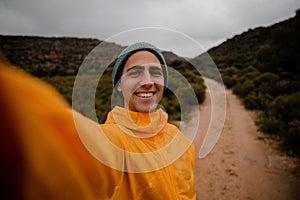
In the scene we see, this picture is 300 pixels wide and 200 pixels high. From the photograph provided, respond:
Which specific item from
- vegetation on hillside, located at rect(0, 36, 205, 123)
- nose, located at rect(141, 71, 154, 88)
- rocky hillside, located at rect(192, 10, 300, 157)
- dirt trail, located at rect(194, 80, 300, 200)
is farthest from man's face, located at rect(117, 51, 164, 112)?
vegetation on hillside, located at rect(0, 36, 205, 123)

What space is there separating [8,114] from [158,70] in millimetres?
1267

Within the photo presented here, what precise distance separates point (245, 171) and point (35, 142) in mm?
5609

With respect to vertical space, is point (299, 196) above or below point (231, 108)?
below

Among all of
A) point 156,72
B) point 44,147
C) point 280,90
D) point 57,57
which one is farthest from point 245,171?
point 57,57

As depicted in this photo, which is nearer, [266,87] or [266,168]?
[266,168]

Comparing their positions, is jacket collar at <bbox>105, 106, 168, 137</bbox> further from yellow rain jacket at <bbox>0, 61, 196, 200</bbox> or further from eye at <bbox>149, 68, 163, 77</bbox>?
yellow rain jacket at <bbox>0, 61, 196, 200</bbox>

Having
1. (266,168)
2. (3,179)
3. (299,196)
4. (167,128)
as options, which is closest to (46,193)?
(3,179)

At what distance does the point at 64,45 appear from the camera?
146ft

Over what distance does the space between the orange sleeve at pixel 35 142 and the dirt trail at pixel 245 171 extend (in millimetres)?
4622

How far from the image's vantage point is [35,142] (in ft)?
0.88

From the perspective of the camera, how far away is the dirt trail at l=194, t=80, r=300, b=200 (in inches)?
170

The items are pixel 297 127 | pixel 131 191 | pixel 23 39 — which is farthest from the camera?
pixel 23 39

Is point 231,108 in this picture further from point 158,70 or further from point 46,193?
point 46,193

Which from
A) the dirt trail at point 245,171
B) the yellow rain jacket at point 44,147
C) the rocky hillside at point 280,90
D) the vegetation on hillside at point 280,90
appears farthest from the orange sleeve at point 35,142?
the vegetation on hillside at point 280,90
